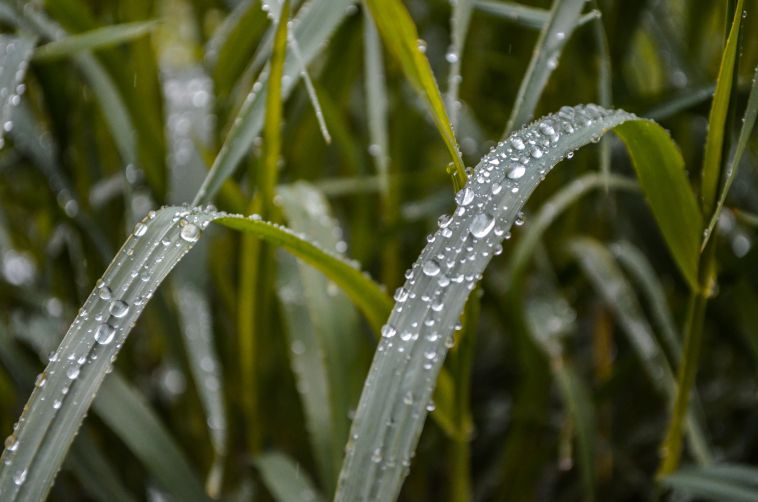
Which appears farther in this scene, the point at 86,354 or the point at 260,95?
the point at 260,95

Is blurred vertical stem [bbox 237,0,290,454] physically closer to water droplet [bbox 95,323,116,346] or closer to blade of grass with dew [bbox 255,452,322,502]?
blade of grass with dew [bbox 255,452,322,502]

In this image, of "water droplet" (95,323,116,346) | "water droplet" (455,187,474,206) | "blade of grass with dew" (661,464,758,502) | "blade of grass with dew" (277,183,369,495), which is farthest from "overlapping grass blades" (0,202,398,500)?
"blade of grass with dew" (661,464,758,502)

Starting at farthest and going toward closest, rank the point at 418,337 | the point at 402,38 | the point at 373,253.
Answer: the point at 373,253, the point at 402,38, the point at 418,337

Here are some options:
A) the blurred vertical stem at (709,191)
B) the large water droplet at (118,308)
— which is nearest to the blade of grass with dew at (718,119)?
the blurred vertical stem at (709,191)

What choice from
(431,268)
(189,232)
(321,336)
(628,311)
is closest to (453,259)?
(431,268)

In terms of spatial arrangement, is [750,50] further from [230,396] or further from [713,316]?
[230,396]

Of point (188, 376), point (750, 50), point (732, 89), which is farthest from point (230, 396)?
point (750, 50)

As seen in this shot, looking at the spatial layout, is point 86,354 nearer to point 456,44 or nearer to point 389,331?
point 389,331
